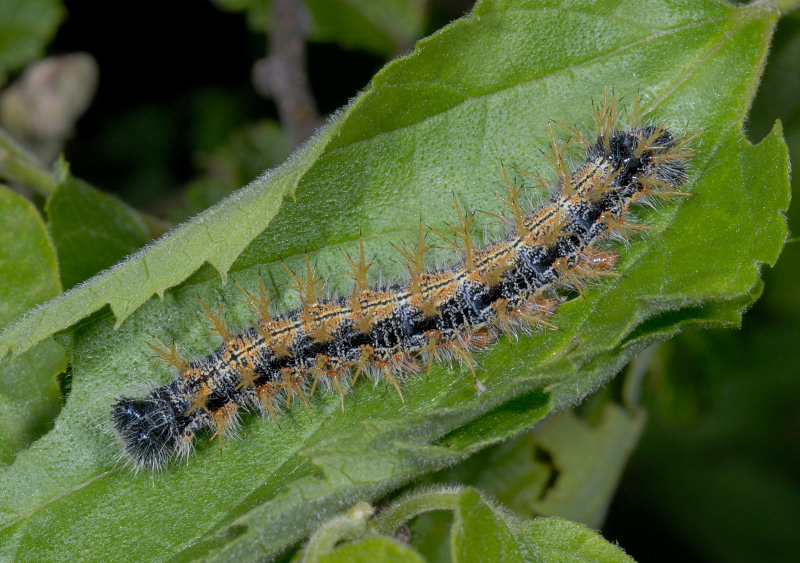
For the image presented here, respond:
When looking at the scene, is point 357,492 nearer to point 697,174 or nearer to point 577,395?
point 577,395

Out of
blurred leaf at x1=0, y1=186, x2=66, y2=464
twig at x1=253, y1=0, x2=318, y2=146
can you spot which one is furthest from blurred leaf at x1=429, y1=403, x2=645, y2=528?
twig at x1=253, y1=0, x2=318, y2=146

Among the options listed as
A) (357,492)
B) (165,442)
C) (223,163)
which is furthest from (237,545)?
(223,163)

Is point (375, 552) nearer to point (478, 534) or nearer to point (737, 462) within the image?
point (478, 534)

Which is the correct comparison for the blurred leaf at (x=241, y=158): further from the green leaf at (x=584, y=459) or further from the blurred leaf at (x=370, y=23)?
the green leaf at (x=584, y=459)

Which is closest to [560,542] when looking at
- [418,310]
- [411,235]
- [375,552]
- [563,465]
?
[375,552]

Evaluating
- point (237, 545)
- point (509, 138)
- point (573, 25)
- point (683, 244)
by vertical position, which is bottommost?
point (237, 545)

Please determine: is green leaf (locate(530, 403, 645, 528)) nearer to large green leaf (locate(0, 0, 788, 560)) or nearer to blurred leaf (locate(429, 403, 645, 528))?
blurred leaf (locate(429, 403, 645, 528))
